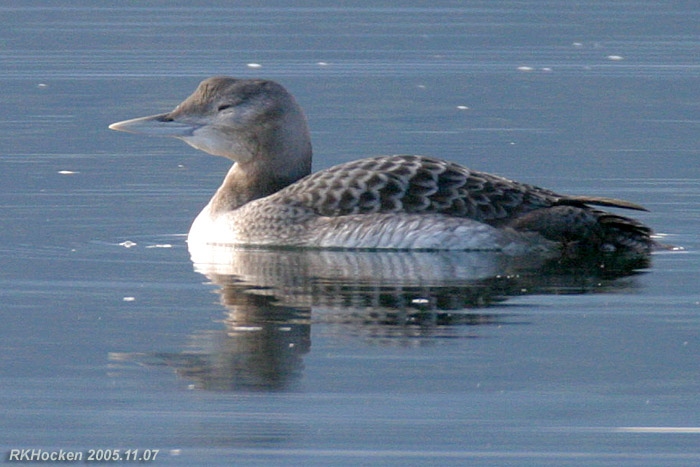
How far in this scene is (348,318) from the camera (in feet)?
25.0

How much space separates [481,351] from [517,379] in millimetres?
483

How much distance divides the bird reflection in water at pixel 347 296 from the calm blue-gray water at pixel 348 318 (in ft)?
0.07

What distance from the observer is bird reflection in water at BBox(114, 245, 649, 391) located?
6.78 metres

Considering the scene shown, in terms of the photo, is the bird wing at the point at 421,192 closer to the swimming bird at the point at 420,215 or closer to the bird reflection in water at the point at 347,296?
the swimming bird at the point at 420,215

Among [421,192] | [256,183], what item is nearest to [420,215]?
[421,192]

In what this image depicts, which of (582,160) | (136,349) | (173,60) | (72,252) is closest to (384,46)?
(173,60)

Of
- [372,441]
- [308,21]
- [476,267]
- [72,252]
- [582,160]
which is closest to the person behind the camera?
[372,441]

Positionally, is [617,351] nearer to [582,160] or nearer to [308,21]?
[582,160]

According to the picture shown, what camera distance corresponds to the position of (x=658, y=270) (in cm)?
905

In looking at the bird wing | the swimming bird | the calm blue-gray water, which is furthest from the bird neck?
the bird wing

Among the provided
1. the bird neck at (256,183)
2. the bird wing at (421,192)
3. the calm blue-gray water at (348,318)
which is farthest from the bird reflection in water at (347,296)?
the bird neck at (256,183)

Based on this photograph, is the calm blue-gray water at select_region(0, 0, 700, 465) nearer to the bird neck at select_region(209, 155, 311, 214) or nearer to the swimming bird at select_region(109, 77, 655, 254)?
the swimming bird at select_region(109, 77, 655, 254)

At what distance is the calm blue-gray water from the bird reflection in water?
0.02m

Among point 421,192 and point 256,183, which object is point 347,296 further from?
point 256,183
